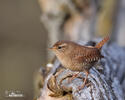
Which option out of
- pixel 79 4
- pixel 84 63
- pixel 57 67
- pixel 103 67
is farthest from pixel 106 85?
pixel 79 4

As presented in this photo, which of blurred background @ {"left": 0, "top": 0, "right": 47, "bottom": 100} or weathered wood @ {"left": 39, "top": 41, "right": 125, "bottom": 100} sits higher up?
blurred background @ {"left": 0, "top": 0, "right": 47, "bottom": 100}

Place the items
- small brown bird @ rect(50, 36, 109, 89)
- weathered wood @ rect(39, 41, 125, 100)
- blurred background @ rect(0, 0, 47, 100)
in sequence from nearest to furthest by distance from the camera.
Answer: weathered wood @ rect(39, 41, 125, 100) → small brown bird @ rect(50, 36, 109, 89) → blurred background @ rect(0, 0, 47, 100)

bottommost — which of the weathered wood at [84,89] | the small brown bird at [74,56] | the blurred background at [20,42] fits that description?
the weathered wood at [84,89]

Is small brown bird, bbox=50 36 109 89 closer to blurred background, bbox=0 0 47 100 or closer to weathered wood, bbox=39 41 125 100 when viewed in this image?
weathered wood, bbox=39 41 125 100

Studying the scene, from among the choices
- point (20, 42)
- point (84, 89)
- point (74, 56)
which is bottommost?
point (84, 89)

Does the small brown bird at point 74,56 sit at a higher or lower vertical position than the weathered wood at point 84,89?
higher

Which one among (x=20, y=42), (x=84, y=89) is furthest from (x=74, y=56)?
(x=20, y=42)

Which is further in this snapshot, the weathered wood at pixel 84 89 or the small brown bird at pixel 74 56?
the small brown bird at pixel 74 56

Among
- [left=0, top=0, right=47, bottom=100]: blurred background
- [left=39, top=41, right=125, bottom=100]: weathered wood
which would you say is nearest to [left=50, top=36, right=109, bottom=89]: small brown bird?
[left=39, top=41, right=125, bottom=100]: weathered wood

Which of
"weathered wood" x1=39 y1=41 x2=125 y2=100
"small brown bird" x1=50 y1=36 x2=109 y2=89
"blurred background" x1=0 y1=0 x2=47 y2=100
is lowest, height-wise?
"weathered wood" x1=39 y1=41 x2=125 y2=100

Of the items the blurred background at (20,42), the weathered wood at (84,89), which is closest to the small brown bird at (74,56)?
the weathered wood at (84,89)

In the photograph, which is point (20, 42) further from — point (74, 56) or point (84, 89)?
point (84, 89)

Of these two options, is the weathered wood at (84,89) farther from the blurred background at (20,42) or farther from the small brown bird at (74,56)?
the blurred background at (20,42)
